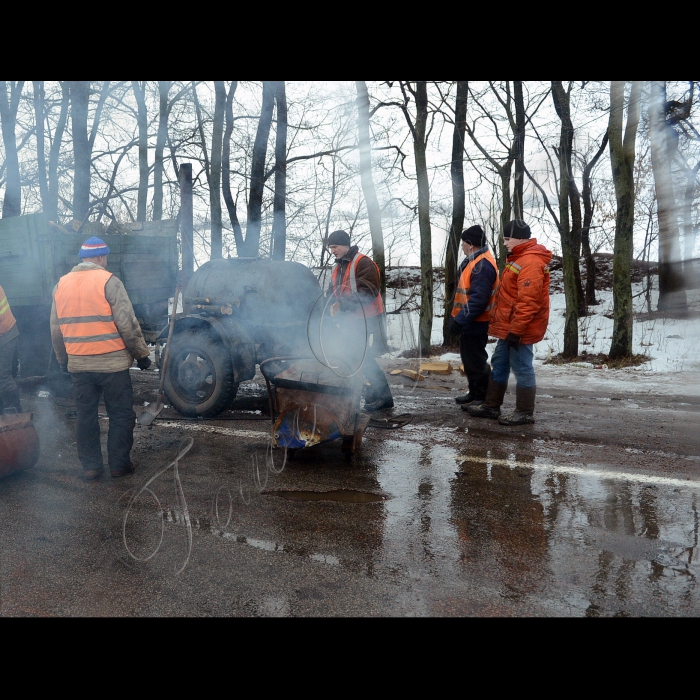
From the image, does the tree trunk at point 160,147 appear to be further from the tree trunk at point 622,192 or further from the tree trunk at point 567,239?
the tree trunk at point 622,192

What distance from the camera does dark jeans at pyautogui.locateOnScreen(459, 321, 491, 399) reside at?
6309 millimetres

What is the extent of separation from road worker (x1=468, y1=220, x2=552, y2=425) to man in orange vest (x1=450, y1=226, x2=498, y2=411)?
0.80 ft

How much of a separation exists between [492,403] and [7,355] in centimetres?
480

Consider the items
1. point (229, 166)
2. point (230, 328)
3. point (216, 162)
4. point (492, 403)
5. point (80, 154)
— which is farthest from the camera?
point (229, 166)

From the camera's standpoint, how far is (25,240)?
24.9ft

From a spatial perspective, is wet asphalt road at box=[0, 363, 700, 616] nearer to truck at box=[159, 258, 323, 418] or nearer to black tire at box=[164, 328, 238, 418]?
black tire at box=[164, 328, 238, 418]

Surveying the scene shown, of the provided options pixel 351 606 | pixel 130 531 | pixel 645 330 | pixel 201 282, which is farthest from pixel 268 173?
pixel 351 606

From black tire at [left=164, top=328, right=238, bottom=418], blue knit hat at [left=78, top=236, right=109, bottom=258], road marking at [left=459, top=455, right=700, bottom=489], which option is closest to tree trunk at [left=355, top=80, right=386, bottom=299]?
black tire at [left=164, top=328, right=238, bottom=418]

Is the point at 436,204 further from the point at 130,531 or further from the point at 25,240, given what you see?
the point at 130,531

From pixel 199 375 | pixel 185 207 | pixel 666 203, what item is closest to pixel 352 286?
pixel 199 375

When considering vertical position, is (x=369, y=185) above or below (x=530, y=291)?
above

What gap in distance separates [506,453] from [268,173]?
408 inches

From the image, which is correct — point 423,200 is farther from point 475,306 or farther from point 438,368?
point 475,306

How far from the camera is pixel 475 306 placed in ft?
20.2
